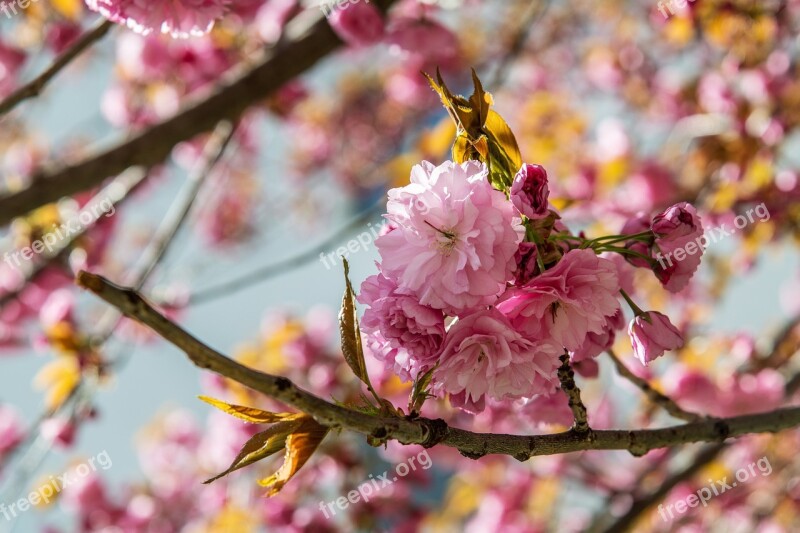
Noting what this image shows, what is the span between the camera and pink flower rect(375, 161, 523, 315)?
0.92 metres

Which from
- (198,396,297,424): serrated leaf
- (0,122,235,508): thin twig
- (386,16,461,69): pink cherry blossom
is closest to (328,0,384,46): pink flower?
(386,16,461,69): pink cherry blossom

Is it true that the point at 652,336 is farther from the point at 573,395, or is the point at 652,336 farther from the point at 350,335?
the point at 350,335

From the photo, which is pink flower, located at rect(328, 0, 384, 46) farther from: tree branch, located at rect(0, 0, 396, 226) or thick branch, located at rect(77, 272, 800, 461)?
thick branch, located at rect(77, 272, 800, 461)

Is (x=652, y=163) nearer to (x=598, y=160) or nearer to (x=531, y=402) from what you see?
(x=598, y=160)

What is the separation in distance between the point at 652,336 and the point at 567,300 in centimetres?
22

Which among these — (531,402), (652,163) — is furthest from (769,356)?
(531,402)

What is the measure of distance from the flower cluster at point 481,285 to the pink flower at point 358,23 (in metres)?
1.21

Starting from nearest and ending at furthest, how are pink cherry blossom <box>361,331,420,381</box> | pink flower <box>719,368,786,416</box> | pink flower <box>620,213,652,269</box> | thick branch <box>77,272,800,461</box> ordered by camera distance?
thick branch <box>77,272,800,461</box> → pink cherry blossom <box>361,331,420,381</box> → pink flower <box>620,213,652,269</box> → pink flower <box>719,368,786,416</box>

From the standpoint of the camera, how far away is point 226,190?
6.09m

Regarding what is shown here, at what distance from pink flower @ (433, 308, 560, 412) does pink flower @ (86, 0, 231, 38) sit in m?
0.89

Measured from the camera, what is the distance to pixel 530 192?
3.01 feet

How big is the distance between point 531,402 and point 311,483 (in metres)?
1.96

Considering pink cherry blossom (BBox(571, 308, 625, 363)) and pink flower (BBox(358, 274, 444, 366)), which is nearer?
pink flower (BBox(358, 274, 444, 366))

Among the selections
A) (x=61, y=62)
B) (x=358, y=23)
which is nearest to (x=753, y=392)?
(x=358, y=23)
